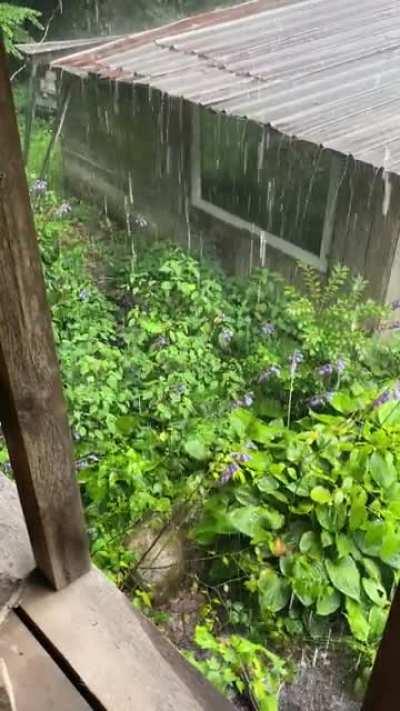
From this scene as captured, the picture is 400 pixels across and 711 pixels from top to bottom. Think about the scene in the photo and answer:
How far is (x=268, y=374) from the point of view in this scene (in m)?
2.75

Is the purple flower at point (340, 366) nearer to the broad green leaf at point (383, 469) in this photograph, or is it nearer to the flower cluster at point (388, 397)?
the flower cluster at point (388, 397)

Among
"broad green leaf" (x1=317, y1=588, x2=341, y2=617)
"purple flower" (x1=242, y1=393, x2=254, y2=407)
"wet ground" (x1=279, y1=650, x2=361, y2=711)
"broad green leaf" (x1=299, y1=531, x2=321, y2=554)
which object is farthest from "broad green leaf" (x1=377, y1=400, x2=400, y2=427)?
"purple flower" (x1=242, y1=393, x2=254, y2=407)

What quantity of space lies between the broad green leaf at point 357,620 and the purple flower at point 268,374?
4.13ft

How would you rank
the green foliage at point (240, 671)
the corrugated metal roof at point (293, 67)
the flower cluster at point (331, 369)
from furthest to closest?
the corrugated metal roof at point (293, 67)
the flower cluster at point (331, 369)
the green foliage at point (240, 671)

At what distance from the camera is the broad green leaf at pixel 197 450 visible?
6.57ft

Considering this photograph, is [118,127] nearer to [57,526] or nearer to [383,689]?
[57,526]

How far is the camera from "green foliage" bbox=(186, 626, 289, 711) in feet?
4.43

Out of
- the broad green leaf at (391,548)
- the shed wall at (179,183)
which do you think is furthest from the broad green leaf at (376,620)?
the shed wall at (179,183)

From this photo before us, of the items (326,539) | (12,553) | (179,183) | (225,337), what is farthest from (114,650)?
(179,183)

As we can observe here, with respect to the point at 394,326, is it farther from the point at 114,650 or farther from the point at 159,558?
the point at 114,650

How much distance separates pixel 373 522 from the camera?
1615mm

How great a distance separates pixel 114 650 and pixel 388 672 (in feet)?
1.87

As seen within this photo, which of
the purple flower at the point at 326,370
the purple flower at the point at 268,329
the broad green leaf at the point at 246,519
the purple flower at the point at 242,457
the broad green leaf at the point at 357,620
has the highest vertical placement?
the purple flower at the point at 242,457

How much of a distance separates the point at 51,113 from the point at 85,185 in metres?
0.70
